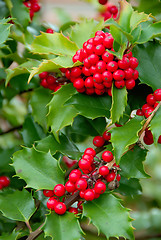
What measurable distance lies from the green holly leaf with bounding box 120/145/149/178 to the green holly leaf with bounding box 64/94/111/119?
0.10 meters

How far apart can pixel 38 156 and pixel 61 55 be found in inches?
9.0

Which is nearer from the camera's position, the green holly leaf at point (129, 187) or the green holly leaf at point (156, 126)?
the green holly leaf at point (156, 126)

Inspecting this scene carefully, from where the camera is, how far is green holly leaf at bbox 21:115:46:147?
0.94m

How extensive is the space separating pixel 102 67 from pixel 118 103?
80 mm

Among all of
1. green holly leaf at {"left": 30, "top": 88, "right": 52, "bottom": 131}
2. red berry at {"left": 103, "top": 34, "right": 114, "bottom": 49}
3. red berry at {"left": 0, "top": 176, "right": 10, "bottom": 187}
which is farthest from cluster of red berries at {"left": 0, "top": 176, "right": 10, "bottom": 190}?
red berry at {"left": 103, "top": 34, "right": 114, "bottom": 49}

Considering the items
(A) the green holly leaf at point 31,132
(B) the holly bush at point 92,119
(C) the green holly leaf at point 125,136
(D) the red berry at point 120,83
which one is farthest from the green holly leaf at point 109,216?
(A) the green holly leaf at point 31,132

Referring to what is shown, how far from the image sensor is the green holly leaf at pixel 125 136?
2.01 ft

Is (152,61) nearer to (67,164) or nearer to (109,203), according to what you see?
(109,203)

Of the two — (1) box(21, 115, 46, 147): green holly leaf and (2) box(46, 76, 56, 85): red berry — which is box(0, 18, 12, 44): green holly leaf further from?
(1) box(21, 115, 46, 147): green holly leaf

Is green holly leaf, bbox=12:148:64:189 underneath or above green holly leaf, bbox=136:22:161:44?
underneath

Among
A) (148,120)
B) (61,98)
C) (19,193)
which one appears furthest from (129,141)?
(19,193)

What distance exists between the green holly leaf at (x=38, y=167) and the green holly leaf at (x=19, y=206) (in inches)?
4.4

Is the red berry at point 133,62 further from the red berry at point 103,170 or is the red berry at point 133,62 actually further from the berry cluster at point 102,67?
the red berry at point 103,170

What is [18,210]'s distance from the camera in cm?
78
